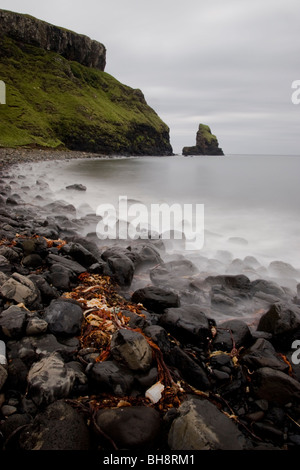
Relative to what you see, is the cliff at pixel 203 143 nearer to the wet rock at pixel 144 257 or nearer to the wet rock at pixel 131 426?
the wet rock at pixel 144 257

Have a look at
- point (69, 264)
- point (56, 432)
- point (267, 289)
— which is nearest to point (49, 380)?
point (56, 432)

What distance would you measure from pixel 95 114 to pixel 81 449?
90.5 m

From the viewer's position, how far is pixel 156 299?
4.34 m

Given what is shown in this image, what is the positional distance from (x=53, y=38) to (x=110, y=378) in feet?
382

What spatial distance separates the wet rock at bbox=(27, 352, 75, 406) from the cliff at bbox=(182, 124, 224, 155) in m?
180

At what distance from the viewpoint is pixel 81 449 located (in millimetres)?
1956

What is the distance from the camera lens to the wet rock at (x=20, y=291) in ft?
11.2

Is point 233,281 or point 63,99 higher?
point 63,99

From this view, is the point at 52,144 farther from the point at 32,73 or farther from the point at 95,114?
the point at 32,73

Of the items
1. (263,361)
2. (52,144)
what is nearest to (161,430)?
(263,361)

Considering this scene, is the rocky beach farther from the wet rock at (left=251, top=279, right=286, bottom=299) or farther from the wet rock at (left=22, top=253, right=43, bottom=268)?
the wet rock at (left=251, top=279, right=286, bottom=299)

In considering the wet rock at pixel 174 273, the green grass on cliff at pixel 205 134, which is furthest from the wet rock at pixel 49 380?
the green grass on cliff at pixel 205 134

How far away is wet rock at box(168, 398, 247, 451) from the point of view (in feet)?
6.53

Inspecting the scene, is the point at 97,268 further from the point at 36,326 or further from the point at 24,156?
the point at 24,156
